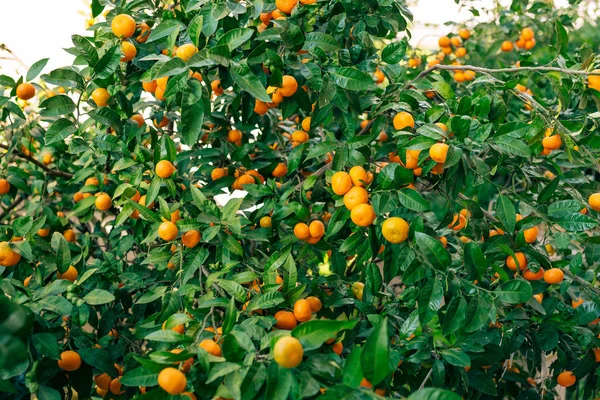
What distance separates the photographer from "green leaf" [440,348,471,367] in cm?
104

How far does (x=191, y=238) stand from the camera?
1.13 meters

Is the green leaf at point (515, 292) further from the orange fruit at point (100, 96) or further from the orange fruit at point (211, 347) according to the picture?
the orange fruit at point (100, 96)

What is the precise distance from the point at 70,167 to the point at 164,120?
1.58 feet

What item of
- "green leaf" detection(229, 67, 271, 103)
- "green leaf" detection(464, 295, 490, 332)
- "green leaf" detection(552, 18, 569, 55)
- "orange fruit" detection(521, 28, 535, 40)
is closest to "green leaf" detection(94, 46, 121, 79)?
"green leaf" detection(229, 67, 271, 103)

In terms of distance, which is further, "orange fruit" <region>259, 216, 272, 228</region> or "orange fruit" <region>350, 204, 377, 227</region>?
"orange fruit" <region>259, 216, 272, 228</region>

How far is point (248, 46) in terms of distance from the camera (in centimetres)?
113

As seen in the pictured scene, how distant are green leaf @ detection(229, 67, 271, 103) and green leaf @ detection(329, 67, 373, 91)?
170 millimetres

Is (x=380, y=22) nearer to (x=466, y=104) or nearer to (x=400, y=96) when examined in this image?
(x=400, y=96)

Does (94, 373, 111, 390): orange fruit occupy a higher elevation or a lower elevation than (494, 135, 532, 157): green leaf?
lower

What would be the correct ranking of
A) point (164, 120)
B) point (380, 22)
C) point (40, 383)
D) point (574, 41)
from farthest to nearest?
point (574, 41)
point (164, 120)
point (380, 22)
point (40, 383)

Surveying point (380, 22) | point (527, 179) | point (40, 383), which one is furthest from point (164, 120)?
point (527, 179)

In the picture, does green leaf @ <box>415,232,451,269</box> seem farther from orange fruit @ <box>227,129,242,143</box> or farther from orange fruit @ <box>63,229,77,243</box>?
orange fruit @ <box>63,229,77,243</box>

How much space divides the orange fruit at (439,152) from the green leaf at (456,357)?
1.19 ft

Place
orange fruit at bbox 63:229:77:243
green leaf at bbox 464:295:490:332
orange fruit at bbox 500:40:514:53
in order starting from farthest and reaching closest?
orange fruit at bbox 500:40:514:53, orange fruit at bbox 63:229:77:243, green leaf at bbox 464:295:490:332
